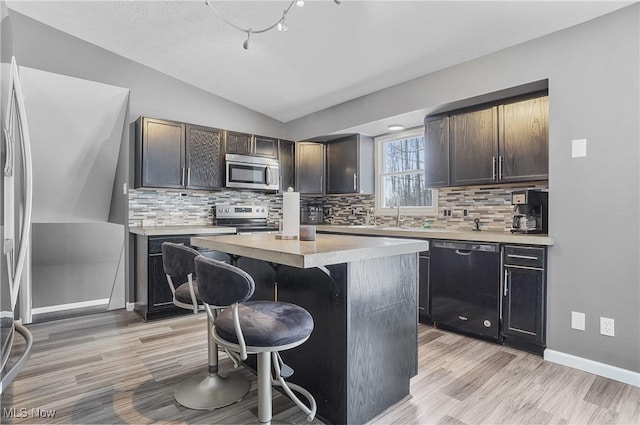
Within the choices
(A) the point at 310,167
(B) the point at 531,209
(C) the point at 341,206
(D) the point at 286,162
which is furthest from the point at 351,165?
(B) the point at 531,209

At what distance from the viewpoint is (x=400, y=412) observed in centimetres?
189

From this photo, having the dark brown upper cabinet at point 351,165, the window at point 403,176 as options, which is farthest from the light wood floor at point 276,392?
the dark brown upper cabinet at point 351,165

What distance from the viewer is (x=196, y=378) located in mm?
A: 2213

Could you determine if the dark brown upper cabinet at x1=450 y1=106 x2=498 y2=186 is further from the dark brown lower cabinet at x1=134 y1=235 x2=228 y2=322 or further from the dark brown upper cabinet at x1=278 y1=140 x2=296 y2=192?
the dark brown lower cabinet at x1=134 y1=235 x2=228 y2=322

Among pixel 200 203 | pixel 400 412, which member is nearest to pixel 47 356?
pixel 200 203

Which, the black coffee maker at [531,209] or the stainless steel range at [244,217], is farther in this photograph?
the stainless steel range at [244,217]

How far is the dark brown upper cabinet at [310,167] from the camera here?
5035 mm

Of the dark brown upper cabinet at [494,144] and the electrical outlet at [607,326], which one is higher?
the dark brown upper cabinet at [494,144]

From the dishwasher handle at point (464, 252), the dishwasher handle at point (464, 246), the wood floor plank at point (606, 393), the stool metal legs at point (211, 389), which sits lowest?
the wood floor plank at point (606, 393)

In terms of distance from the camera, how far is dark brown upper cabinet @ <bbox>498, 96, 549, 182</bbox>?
2809mm

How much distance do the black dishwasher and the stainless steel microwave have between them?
2.40 metres

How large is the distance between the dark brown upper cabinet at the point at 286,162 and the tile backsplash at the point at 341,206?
391mm

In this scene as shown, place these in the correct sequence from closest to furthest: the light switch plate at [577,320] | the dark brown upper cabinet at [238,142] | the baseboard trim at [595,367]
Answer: the baseboard trim at [595,367] < the light switch plate at [577,320] < the dark brown upper cabinet at [238,142]

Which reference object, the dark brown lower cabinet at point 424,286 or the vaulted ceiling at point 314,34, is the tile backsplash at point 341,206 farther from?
the vaulted ceiling at point 314,34
